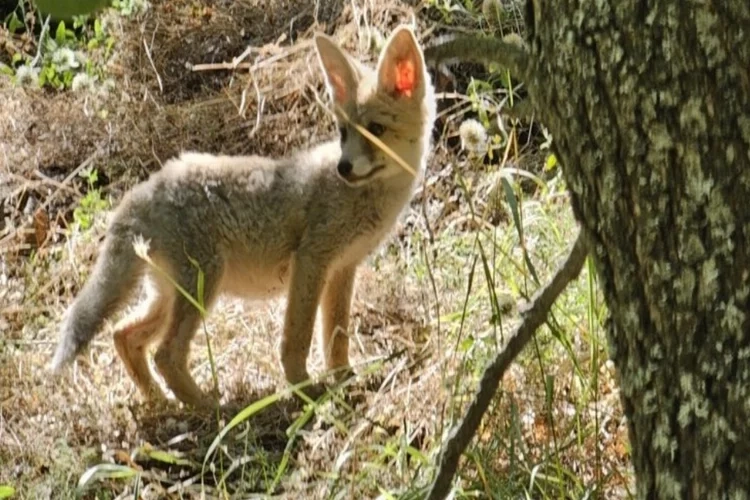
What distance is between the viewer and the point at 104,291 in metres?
4.44

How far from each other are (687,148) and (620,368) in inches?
15.9

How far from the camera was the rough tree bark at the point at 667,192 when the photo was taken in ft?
5.81

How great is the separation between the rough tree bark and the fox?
2423 mm

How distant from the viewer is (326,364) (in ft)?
15.1

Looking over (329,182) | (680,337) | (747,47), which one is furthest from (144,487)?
(747,47)

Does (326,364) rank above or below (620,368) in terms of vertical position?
above

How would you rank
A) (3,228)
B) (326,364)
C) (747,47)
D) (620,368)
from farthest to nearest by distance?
(3,228)
(326,364)
(620,368)
(747,47)

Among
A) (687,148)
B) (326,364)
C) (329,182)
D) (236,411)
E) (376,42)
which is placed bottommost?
(687,148)

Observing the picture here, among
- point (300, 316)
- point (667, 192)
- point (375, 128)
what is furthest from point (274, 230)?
point (667, 192)

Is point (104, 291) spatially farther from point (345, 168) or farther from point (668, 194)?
point (668, 194)

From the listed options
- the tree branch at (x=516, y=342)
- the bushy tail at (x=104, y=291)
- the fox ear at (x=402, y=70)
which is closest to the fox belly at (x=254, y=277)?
the bushy tail at (x=104, y=291)

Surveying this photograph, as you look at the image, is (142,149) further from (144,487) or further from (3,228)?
(144,487)

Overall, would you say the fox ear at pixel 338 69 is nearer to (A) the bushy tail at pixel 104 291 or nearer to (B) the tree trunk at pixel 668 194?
(A) the bushy tail at pixel 104 291

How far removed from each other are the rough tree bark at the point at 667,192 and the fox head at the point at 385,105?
8.01ft
